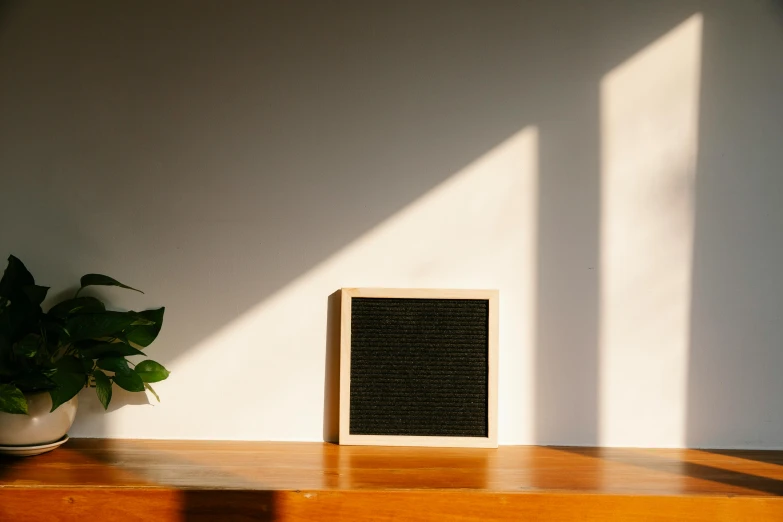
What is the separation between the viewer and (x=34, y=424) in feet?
4.78

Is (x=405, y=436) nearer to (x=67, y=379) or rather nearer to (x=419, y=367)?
(x=419, y=367)

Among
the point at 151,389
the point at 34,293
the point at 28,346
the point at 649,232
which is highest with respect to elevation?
the point at 649,232

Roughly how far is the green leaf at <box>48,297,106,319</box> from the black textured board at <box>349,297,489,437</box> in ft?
2.09

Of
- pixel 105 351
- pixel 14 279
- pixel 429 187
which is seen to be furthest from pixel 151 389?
pixel 429 187

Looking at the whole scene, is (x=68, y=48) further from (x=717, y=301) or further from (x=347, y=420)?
(x=717, y=301)

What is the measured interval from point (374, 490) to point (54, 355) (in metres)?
0.89

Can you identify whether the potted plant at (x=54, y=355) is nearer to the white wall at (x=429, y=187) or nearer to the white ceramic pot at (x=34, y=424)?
the white ceramic pot at (x=34, y=424)

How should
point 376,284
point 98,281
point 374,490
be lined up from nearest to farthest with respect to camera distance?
point 374,490
point 98,281
point 376,284

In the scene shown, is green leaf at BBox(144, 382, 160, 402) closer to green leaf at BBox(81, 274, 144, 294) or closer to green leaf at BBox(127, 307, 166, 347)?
green leaf at BBox(127, 307, 166, 347)

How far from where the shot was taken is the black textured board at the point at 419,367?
165cm

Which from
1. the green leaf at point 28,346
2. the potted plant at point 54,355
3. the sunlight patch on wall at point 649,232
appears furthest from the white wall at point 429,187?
the green leaf at point 28,346

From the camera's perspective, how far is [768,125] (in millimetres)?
1650

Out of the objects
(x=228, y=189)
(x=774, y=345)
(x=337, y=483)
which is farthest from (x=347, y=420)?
(x=774, y=345)

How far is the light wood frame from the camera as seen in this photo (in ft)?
5.34
